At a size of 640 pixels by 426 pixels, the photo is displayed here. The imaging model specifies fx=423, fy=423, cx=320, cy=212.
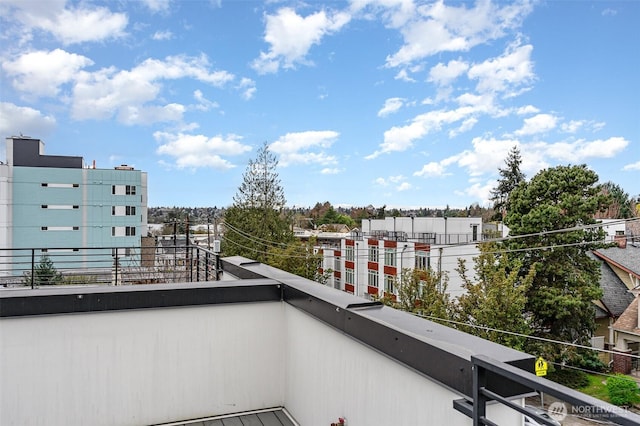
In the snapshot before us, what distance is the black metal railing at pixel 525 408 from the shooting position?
910 mm

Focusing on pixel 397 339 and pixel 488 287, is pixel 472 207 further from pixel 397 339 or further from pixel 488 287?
pixel 397 339

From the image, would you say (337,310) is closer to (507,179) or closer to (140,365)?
(140,365)

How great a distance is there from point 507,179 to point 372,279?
40.3ft

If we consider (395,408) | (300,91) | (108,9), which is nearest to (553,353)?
(300,91)

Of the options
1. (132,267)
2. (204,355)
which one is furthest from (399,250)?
(204,355)

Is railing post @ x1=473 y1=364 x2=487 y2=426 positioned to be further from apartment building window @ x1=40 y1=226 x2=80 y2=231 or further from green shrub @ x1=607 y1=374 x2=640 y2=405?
apartment building window @ x1=40 y1=226 x2=80 y2=231

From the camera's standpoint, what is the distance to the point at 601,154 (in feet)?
66.7

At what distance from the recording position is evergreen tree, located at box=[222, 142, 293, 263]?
68.4ft

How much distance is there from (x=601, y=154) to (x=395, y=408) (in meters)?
23.1

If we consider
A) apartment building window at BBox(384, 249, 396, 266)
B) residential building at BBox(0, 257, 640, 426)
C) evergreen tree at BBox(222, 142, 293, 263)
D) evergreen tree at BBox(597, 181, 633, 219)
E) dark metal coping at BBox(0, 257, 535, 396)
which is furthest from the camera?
evergreen tree at BBox(597, 181, 633, 219)

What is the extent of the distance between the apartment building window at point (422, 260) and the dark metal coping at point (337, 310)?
19.2 metres

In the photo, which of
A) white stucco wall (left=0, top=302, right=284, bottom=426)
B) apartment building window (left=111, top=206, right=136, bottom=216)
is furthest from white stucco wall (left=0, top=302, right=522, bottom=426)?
apartment building window (left=111, top=206, right=136, bottom=216)

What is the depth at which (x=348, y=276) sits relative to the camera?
2941 centimetres

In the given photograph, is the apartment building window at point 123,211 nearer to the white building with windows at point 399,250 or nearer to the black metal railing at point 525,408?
the white building with windows at point 399,250
